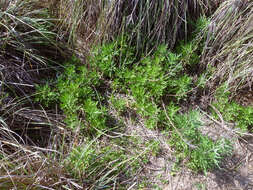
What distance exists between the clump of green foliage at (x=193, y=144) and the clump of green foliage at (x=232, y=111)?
369 millimetres

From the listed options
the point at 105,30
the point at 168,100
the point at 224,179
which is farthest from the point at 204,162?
the point at 105,30

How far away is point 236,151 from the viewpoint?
2648 mm

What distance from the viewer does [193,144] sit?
7.83 feet

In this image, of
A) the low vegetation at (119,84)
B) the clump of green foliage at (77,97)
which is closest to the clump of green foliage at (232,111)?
the low vegetation at (119,84)

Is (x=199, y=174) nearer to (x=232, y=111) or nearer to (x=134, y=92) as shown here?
(x=232, y=111)

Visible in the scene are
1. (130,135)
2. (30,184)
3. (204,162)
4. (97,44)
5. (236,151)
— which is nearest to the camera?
(30,184)

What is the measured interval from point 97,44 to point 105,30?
0.20 metres

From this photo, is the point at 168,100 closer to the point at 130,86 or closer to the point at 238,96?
the point at 130,86

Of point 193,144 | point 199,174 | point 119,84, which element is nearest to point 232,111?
point 193,144

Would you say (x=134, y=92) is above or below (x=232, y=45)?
below

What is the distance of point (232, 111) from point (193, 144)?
62 cm

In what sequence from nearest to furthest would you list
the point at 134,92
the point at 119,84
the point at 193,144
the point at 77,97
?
the point at 193,144 < the point at 77,97 < the point at 134,92 < the point at 119,84

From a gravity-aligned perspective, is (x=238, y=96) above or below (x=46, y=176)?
above

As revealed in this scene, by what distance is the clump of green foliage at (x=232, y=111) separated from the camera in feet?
8.66
